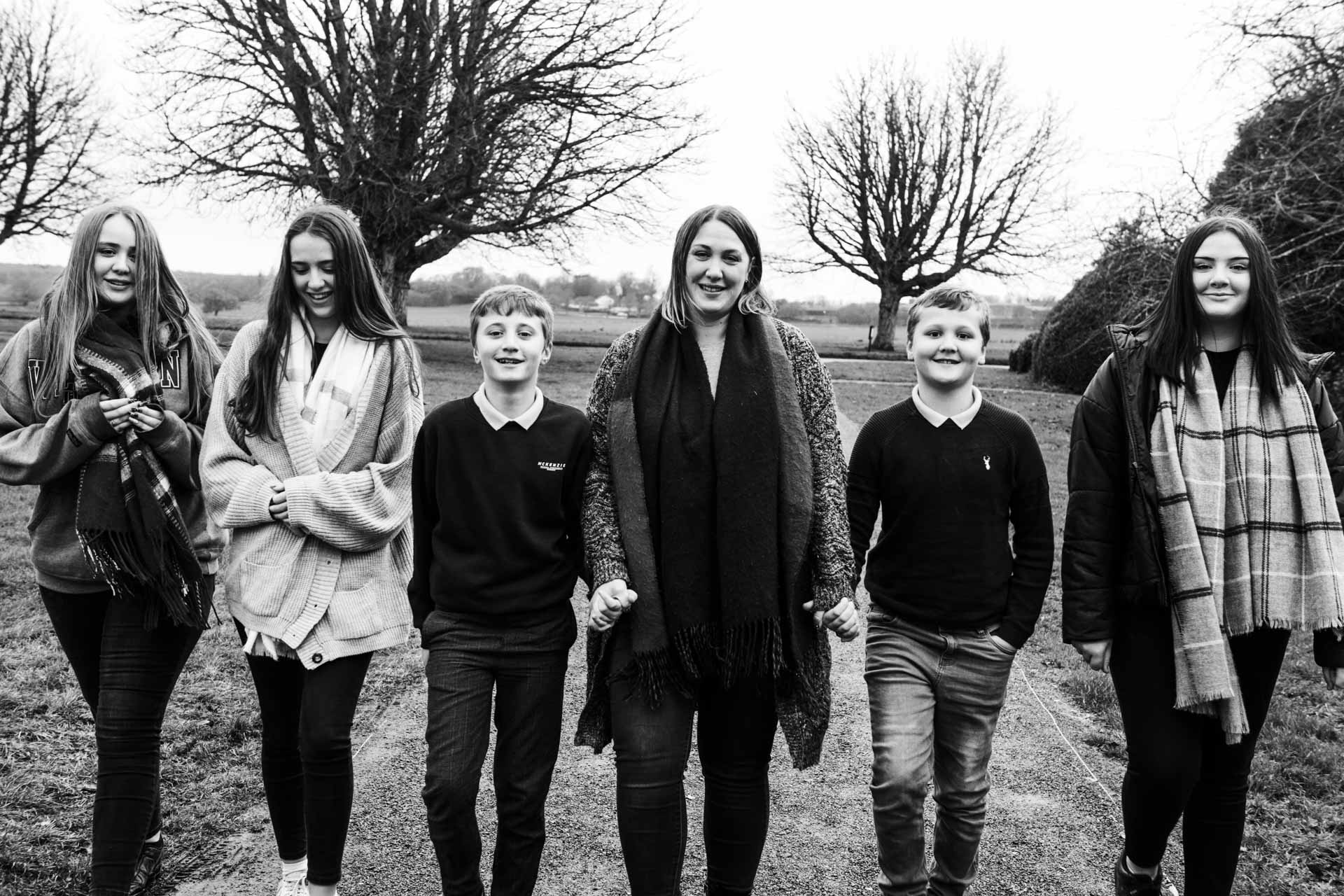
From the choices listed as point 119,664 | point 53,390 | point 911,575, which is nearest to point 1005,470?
point 911,575

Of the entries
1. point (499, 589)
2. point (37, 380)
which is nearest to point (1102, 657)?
point (499, 589)

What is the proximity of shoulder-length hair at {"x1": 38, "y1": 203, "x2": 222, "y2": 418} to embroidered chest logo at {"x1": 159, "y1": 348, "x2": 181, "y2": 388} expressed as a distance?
2 cm

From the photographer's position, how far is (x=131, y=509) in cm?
291

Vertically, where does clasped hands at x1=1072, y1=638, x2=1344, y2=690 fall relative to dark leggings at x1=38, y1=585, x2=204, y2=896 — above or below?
above

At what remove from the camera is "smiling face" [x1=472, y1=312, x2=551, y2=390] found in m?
2.79

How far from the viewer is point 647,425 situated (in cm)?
266

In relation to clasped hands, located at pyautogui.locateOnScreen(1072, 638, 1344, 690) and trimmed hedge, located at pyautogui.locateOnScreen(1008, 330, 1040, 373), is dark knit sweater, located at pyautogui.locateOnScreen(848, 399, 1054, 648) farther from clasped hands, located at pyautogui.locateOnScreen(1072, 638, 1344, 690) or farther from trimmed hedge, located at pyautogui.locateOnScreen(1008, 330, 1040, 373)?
trimmed hedge, located at pyautogui.locateOnScreen(1008, 330, 1040, 373)

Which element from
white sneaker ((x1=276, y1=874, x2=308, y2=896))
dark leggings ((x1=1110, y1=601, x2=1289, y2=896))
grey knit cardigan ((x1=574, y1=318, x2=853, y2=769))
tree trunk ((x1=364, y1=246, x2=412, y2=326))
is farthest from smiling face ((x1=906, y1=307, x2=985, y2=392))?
tree trunk ((x1=364, y1=246, x2=412, y2=326))

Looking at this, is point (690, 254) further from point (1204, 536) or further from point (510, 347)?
point (1204, 536)

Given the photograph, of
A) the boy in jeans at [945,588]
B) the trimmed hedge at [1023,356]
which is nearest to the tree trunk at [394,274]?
the trimmed hedge at [1023,356]

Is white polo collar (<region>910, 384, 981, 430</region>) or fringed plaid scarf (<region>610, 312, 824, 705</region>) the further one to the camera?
white polo collar (<region>910, 384, 981, 430</region>)

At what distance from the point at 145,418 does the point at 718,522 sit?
1737mm

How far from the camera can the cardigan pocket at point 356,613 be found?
2.75 m

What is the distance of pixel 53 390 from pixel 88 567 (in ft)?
1.79
